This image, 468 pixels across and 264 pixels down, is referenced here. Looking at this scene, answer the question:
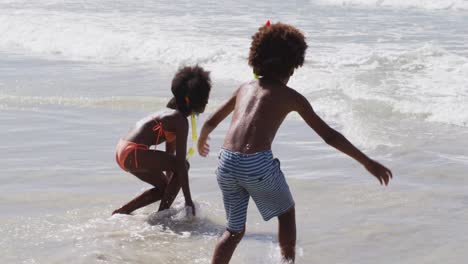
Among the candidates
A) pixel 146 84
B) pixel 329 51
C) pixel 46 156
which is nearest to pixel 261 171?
pixel 46 156

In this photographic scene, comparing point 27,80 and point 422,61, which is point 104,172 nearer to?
point 27,80

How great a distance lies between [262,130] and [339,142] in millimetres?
380

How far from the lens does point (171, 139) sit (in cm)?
479

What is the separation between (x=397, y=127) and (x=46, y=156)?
3.41m

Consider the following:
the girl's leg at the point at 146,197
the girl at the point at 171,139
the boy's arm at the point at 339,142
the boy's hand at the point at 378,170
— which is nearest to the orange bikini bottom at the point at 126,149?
the girl at the point at 171,139

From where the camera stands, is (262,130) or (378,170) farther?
Answer: (262,130)

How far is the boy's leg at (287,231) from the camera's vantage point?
3637mm

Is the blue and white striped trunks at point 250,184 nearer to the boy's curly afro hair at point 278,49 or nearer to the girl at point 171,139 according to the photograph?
the boy's curly afro hair at point 278,49

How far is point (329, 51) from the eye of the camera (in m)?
13.0

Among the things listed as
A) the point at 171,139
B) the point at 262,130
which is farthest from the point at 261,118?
the point at 171,139

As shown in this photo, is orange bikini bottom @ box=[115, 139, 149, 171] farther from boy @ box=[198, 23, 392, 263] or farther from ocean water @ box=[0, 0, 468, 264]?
boy @ box=[198, 23, 392, 263]

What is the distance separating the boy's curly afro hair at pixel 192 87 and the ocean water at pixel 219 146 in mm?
732

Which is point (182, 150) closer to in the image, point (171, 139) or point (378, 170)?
point (171, 139)

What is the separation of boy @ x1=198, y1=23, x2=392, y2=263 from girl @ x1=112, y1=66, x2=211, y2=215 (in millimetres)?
987
